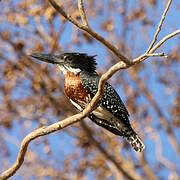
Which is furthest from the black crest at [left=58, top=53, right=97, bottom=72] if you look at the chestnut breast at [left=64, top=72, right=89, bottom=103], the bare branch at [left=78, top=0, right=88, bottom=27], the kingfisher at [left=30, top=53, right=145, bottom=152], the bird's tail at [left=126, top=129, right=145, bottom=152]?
the bare branch at [left=78, top=0, right=88, bottom=27]

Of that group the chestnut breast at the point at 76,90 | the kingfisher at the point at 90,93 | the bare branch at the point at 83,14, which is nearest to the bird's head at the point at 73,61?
the kingfisher at the point at 90,93

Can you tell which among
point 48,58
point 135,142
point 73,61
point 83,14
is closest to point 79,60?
point 73,61

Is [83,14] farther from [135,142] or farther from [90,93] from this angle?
[135,142]

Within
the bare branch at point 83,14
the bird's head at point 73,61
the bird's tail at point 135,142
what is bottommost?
the bird's tail at point 135,142

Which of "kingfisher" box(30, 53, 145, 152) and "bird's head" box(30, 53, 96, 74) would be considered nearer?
"kingfisher" box(30, 53, 145, 152)

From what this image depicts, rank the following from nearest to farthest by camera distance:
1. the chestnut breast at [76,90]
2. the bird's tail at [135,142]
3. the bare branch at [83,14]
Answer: the bare branch at [83,14] < the chestnut breast at [76,90] < the bird's tail at [135,142]

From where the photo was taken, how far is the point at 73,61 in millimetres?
4668

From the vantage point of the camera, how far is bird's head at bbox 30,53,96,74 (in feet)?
15.2

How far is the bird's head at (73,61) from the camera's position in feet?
15.2

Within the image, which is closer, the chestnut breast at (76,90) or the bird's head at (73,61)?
the chestnut breast at (76,90)

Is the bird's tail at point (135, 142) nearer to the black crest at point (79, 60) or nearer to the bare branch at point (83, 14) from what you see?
the black crest at point (79, 60)

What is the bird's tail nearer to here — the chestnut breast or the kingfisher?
the kingfisher

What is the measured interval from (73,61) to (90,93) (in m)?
0.37

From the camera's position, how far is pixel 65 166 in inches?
352
